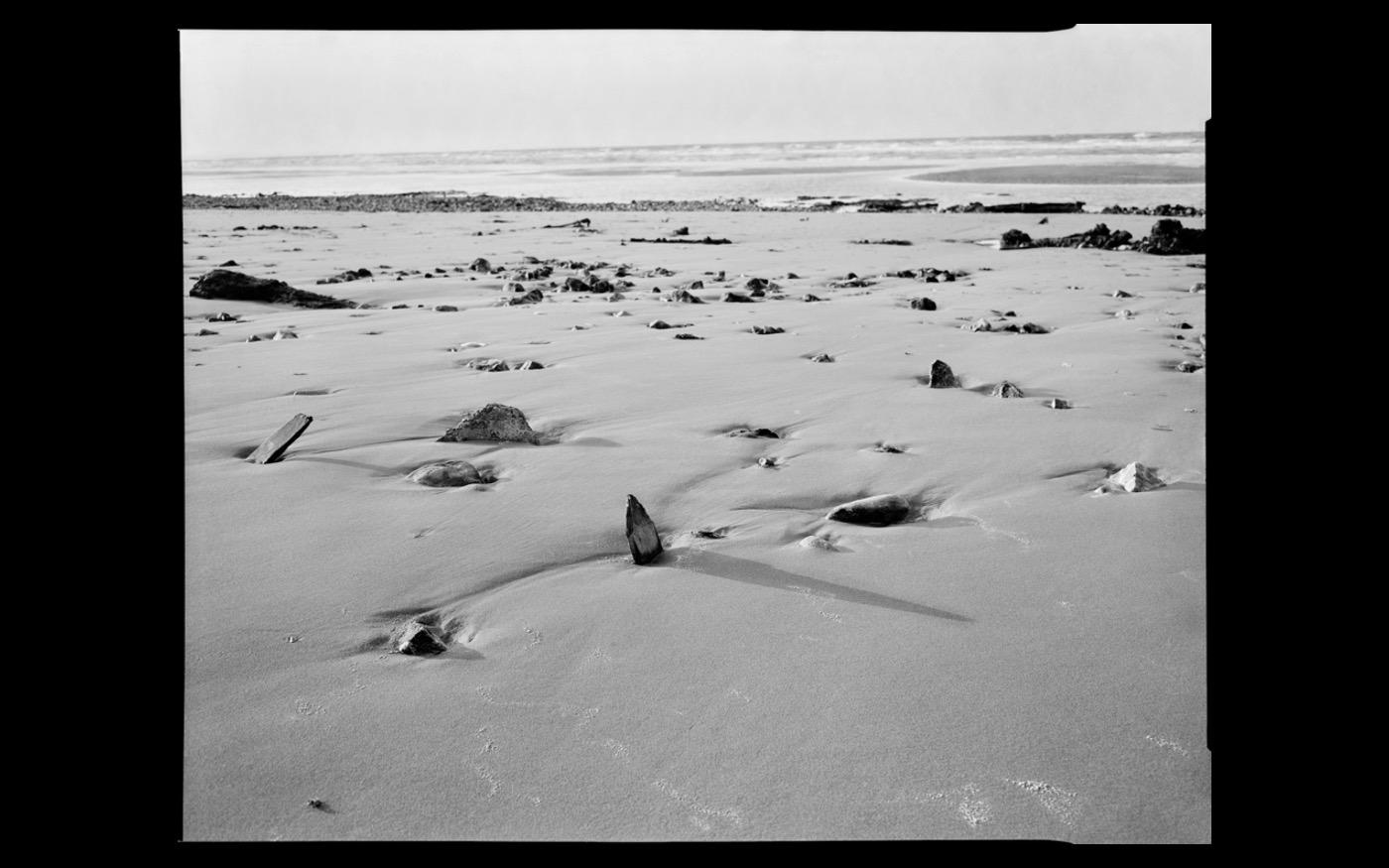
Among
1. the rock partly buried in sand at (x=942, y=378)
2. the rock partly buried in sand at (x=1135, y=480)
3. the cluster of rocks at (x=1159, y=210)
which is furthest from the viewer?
the cluster of rocks at (x=1159, y=210)

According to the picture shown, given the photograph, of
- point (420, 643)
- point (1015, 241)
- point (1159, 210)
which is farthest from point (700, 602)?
point (1159, 210)

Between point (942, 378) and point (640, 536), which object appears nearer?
point (640, 536)

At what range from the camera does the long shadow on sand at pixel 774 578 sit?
1582 mm

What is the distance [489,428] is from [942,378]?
132 cm

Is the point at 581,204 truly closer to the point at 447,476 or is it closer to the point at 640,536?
the point at 447,476

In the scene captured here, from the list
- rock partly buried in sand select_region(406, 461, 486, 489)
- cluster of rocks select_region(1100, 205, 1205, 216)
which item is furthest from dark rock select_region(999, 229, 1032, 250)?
rock partly buried in sand select_region(406, 461, 486, 489)

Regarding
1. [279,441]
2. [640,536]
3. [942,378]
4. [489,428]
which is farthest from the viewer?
[942,378]

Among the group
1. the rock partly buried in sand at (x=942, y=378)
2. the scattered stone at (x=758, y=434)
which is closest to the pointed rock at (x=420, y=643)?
the scattered stone at (x=758, y=434)

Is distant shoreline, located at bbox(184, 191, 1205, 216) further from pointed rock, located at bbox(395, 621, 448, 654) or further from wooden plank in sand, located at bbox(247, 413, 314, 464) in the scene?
pointed rock, located at bbox(395, 621, 448, 654)

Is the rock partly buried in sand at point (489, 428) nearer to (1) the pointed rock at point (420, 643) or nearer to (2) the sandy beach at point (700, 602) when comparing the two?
(2) the sandy beach at point (700, 602)

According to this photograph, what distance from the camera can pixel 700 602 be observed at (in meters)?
1.59

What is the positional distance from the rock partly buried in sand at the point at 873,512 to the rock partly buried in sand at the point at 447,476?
2.43 feet

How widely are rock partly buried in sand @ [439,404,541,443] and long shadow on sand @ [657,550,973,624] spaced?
2.52 ft
